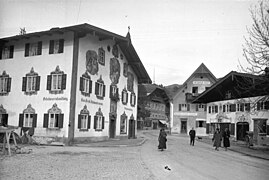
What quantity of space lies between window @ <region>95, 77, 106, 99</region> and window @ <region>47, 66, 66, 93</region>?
3370 mm

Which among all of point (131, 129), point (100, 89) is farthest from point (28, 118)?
point (131, 129)

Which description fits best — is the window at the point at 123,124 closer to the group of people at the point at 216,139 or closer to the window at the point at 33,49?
the group of people at the point at 216,139

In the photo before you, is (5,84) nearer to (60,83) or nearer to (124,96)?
(60,83)

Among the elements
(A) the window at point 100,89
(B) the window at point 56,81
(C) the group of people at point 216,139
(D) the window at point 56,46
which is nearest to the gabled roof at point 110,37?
(D) the window at point 56,46

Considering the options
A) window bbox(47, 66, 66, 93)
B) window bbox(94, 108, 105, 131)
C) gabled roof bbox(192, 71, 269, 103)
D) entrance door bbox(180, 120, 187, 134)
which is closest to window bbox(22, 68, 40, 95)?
window bbox(47, 66, 66, 93)

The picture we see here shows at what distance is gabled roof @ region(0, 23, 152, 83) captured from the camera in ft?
75.2

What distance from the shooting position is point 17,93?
999 inches

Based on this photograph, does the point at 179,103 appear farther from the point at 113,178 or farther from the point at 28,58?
the point at 113,178

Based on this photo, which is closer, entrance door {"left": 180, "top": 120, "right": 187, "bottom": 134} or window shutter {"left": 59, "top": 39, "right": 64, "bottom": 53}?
window shutter {"left": 59, "top": 39, "right": 64, "bottom": 53}

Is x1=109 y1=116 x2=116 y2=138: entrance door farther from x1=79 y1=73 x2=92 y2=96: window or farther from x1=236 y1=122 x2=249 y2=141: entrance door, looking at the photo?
x1=236 y1=122 x2=249 y2=141: entrance door

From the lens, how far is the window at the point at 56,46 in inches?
943

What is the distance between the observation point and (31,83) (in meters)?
24.8

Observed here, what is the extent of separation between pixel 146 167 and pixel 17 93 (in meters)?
16.7

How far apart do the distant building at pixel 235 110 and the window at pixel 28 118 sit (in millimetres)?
17896
